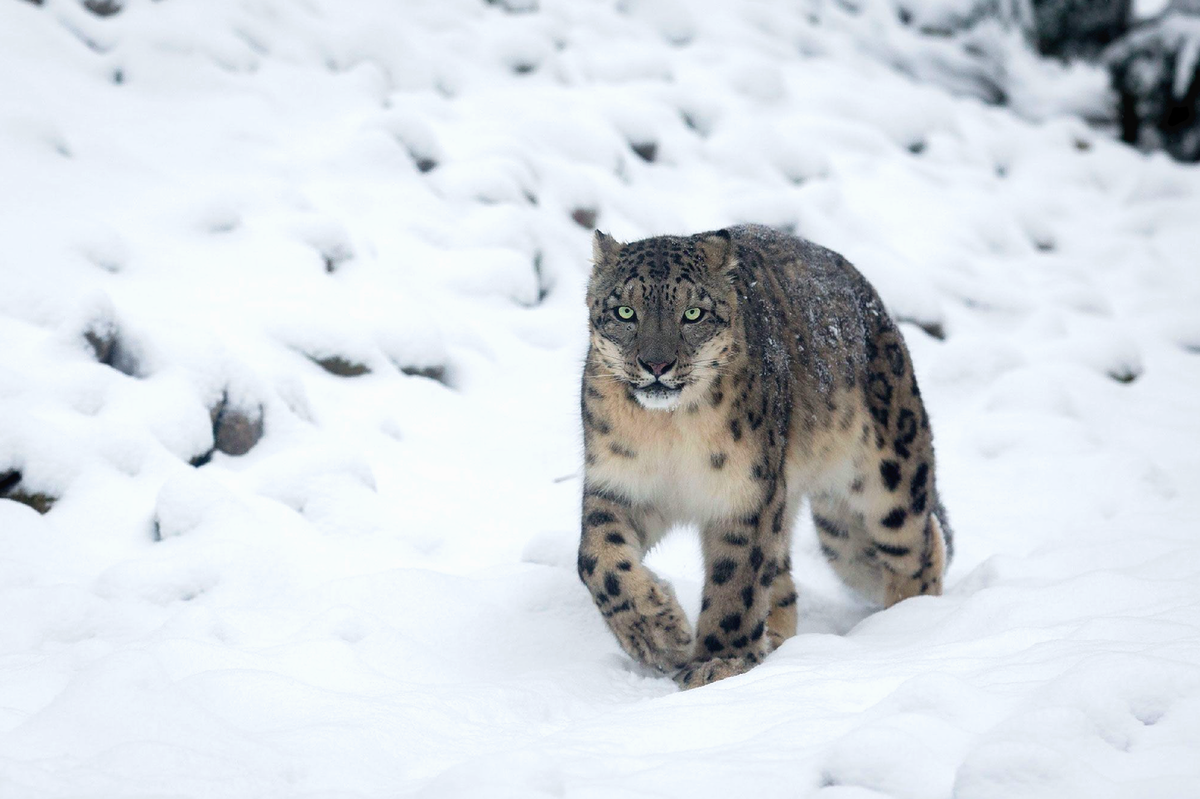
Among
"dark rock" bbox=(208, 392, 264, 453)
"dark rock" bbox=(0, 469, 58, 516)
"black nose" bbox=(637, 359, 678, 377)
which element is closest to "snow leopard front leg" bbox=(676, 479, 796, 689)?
"black nose" bbox=(637, 359, 678, 377)

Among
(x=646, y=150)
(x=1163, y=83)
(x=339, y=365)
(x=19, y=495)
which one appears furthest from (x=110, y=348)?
(x=1163, y=83)

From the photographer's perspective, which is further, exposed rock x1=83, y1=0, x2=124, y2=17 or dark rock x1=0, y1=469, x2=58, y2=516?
exposed rock x1=83, y1=0, x2=124, y2=17

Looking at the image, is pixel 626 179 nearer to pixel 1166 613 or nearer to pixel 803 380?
pixel 803 380

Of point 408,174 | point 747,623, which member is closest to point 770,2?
point 408,174

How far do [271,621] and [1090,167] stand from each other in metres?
12.2

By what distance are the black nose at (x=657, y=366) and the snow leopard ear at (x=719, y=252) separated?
568mm

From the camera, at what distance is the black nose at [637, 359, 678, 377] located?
4.22 m

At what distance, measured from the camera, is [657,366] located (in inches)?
166

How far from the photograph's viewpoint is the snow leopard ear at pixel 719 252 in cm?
459

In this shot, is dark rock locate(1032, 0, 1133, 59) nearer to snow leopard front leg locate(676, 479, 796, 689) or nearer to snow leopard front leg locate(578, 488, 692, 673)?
snow leopard front leg locate(676, 479, 796, 689)

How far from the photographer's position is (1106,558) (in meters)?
5.13

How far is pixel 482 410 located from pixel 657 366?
2895mm

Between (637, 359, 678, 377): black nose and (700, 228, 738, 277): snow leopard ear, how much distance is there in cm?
57

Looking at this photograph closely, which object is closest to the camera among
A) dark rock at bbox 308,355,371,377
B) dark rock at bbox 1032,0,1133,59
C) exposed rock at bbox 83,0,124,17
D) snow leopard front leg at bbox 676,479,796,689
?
snow leopard front leg at bbox 676,479,796,689
